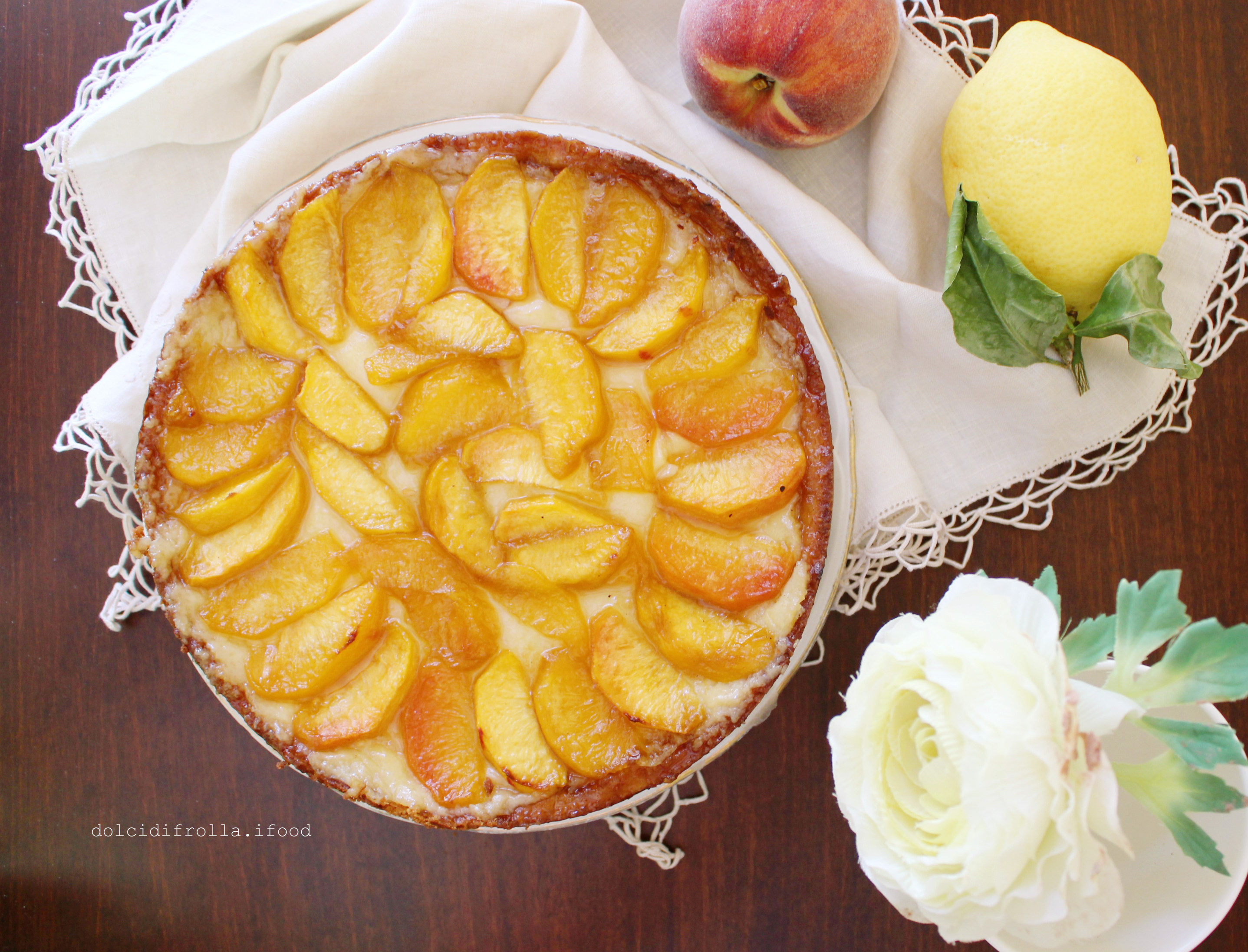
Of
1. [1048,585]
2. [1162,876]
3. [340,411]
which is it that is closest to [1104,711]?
[1048,585]

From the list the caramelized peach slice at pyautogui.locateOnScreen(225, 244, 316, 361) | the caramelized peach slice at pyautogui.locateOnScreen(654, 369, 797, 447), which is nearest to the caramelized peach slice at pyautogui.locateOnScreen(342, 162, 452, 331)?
the caramelized peach slice at pyautogui.locateOnScreen(225, 244, 316, 361)

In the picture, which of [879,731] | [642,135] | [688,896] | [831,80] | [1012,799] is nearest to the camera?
[1012,799]

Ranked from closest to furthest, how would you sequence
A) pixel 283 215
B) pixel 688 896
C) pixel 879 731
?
pixel 879 731, pixel 283 215, pixel 688 896

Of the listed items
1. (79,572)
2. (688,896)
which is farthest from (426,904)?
(79,572)

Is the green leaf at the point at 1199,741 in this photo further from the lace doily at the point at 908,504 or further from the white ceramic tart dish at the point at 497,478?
the lace doily at the point at 908,504

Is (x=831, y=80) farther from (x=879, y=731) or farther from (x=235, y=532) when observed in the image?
(x=235, y=532)

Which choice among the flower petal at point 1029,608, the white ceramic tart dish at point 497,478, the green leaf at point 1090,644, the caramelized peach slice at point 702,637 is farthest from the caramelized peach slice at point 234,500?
the green leaf at point 1090,644

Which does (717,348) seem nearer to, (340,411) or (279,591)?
(340,411)

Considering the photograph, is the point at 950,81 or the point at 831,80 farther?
the point at 950,81
